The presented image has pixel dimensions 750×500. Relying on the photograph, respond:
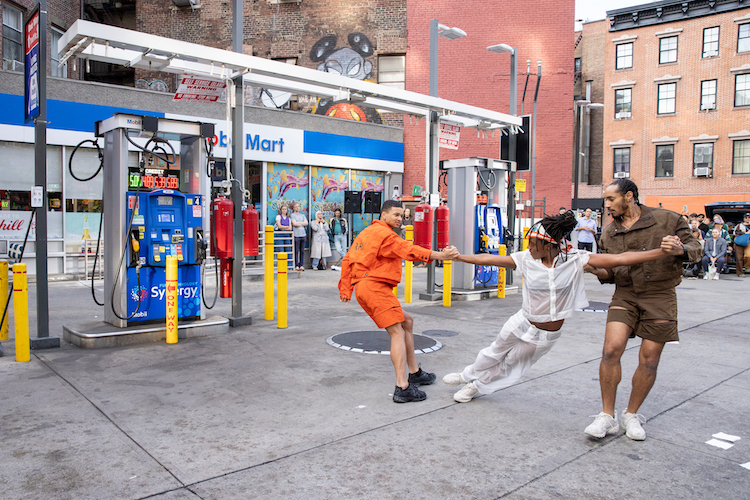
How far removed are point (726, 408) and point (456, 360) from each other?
8.40ft

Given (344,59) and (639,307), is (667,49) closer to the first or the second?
(344,59)

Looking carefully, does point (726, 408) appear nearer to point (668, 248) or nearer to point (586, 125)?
point (668, 248)

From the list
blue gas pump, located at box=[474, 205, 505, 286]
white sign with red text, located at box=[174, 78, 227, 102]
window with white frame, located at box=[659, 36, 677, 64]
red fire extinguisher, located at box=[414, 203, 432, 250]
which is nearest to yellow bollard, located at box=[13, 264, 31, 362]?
white sign with red text, located at box=[174, 78, 227, 102]

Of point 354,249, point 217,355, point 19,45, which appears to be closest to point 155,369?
point 217,355

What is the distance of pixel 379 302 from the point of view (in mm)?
4996

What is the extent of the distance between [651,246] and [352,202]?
46.2ft

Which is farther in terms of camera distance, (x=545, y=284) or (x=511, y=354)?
(x=511, y=354)

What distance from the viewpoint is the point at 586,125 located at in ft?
132

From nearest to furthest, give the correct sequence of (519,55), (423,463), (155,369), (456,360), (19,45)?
(423,463) < (155,369) < (456,360) < (19,45) < (519,55)

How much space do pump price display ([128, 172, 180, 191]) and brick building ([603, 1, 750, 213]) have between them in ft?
105

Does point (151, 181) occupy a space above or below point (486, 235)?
above

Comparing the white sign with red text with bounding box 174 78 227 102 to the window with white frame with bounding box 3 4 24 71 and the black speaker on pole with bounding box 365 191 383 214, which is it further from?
the window with white frame with bounding box 3 4 24 71

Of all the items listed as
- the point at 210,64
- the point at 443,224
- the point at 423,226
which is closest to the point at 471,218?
the point at 443,224

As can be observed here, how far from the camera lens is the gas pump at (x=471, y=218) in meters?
11.4
